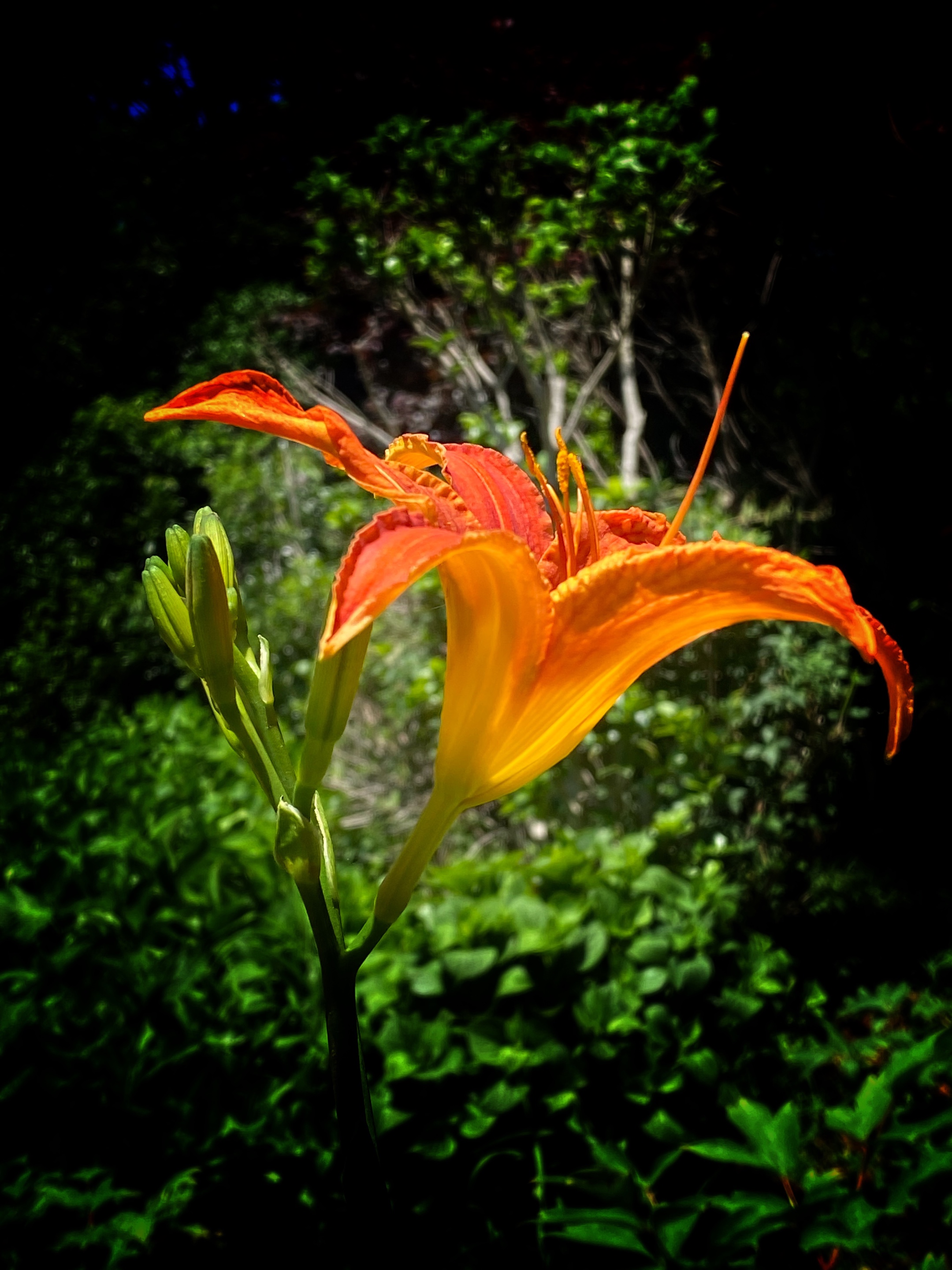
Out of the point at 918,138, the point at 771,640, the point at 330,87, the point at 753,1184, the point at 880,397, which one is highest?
the point at 330,87

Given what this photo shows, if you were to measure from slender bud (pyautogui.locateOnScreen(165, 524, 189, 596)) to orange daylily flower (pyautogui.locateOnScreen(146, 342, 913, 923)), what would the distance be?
0.33 feet

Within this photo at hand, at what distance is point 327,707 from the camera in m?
0.54

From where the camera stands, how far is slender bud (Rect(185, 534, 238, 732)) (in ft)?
1.72

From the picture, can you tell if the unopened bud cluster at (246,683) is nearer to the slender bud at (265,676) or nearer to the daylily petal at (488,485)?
the slender bud at (265,676)

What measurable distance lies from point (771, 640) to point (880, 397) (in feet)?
2.54

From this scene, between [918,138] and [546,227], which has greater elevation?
[546,227]

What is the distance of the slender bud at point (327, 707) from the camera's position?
1.74ft

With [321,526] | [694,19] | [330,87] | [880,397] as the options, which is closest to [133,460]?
[321,526]

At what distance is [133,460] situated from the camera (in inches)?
210

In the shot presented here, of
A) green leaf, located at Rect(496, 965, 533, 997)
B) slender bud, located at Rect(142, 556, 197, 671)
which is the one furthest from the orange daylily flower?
green leaf, located at Rect(496, 965, 533, 997)

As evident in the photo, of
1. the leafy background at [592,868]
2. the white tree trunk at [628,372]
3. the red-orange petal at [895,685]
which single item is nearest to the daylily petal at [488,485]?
the red-orange petal at [895,685]

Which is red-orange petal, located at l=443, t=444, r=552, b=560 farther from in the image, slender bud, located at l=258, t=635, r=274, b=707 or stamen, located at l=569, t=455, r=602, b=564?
slender bud, located at l=258, t=635, r=274, b=707

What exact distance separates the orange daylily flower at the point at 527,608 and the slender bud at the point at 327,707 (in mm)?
71

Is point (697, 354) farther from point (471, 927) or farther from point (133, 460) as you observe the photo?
point (133, 460)
